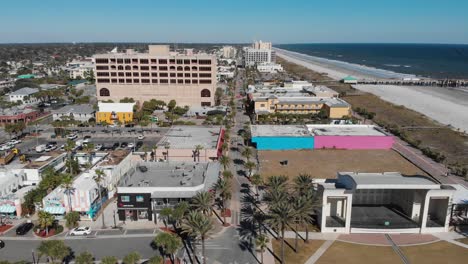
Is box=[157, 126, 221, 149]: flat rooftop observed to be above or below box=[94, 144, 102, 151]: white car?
above

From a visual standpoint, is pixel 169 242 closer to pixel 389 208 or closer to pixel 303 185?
pixel 303 185

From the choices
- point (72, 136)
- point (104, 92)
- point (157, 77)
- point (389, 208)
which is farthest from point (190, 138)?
point (104, 92)

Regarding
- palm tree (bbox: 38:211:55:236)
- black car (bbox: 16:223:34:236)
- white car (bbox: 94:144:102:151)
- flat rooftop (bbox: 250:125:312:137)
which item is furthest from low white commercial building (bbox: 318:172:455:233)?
white car (bbox: 94:144:102:151)

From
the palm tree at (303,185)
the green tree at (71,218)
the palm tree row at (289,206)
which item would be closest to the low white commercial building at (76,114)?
the green tree at (71,218)

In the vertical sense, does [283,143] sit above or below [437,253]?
above

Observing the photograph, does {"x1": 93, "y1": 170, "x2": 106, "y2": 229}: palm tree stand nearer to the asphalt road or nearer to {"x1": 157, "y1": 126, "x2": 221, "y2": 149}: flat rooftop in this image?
the asphalt road

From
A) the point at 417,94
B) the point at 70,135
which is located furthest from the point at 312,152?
the point at 417,94

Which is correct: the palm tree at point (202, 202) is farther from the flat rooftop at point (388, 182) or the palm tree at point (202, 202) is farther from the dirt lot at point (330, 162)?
the dirt lot at point (330, 162)
